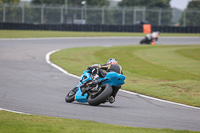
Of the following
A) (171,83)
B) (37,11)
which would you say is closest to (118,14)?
(37,11)

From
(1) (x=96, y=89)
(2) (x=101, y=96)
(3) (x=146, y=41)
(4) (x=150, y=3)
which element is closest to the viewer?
(2) (x=101, y=96)

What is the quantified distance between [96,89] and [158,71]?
9074mm

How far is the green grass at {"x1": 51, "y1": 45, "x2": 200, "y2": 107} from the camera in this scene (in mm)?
11398

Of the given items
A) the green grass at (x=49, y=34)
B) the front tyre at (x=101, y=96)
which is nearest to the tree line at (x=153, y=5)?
the green grass at (x=49, y=34)

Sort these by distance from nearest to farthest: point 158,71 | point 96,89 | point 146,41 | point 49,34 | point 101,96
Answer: point 101,96 → point 96,89 → point 158,71 → point 146,41 → point 49,34

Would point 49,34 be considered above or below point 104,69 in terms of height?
above

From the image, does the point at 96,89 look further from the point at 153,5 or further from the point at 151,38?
the point at 153,5

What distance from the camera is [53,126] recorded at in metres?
6.25

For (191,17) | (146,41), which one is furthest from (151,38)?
(191,17)

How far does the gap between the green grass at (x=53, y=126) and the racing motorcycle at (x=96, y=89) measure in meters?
1.71

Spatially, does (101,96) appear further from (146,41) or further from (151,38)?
(151,38)

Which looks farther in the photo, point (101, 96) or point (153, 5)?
point (153, 5)

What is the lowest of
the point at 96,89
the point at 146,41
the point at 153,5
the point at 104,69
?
the point at 96,89

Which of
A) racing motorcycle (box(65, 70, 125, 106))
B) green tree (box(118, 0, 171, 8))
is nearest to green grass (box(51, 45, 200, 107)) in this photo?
racing motorcycle (box(65, 70, 125, 106))
